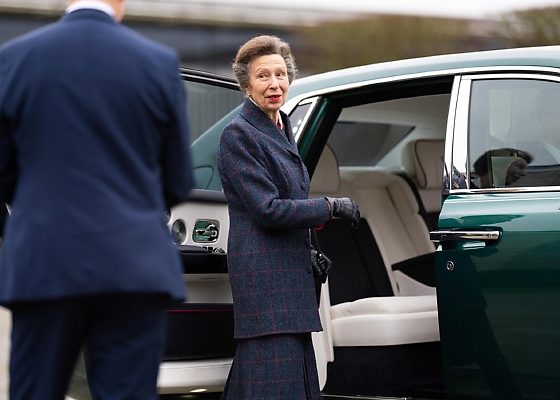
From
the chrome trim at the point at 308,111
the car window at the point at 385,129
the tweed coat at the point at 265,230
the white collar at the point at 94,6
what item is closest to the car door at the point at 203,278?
the tweed coat at the point at 265,230

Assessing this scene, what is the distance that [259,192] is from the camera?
15.2ft

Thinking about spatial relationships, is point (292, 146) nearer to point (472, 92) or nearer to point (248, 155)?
point (248, 155)

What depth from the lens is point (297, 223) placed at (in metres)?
4.65

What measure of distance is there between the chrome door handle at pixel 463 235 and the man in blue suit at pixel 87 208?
1.65 metres

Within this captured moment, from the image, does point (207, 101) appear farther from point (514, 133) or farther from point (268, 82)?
point (514, 133)

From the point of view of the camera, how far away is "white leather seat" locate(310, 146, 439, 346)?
5.50 metres

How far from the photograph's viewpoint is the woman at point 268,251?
4676mm

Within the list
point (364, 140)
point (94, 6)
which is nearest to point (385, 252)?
point (364, 140)

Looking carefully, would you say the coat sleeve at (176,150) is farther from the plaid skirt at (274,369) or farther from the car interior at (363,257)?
the car interior at (363,257)

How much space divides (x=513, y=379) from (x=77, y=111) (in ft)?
7.01

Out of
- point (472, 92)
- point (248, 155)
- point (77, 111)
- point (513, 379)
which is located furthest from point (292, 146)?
point (77, 111)

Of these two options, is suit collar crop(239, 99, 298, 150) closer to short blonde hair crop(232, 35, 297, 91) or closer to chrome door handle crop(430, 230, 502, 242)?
short blonde hair crop(232, 35, 297, 91)

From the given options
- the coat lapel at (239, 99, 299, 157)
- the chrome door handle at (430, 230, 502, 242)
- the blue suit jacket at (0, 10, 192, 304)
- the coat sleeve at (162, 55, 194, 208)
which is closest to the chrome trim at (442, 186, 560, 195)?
the chrome door handle at (430, 230, 502, 242)

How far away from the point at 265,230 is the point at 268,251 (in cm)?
8
